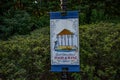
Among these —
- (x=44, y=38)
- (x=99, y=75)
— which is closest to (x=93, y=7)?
(x=44, y=38)

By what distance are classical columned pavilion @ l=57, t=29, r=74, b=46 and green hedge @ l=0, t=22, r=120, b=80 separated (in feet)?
5.74

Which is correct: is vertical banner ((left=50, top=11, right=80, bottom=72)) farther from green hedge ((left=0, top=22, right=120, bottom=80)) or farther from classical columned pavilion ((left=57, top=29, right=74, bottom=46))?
green hedge ((left=0, top=22, right=120, bottom=80))

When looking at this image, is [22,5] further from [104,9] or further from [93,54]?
[93,54]

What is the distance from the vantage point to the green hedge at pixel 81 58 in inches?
258

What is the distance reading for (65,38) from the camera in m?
4.77

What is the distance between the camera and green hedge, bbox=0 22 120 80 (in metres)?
6.56

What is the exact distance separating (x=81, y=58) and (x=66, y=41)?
1970 millimetres

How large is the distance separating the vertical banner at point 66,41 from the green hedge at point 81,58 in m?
1.65

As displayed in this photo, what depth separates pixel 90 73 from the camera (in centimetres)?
646

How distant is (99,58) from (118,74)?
1.43 feet

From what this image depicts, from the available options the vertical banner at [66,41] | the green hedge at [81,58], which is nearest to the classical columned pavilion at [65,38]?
the vertical banner at [66,41]

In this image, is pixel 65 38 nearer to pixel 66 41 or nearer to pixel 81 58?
pixel 66 41

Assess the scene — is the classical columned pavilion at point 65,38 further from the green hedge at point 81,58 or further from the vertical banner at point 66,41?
the green hedge at point 81,58

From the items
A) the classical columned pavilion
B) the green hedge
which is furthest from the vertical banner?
the green hedge
